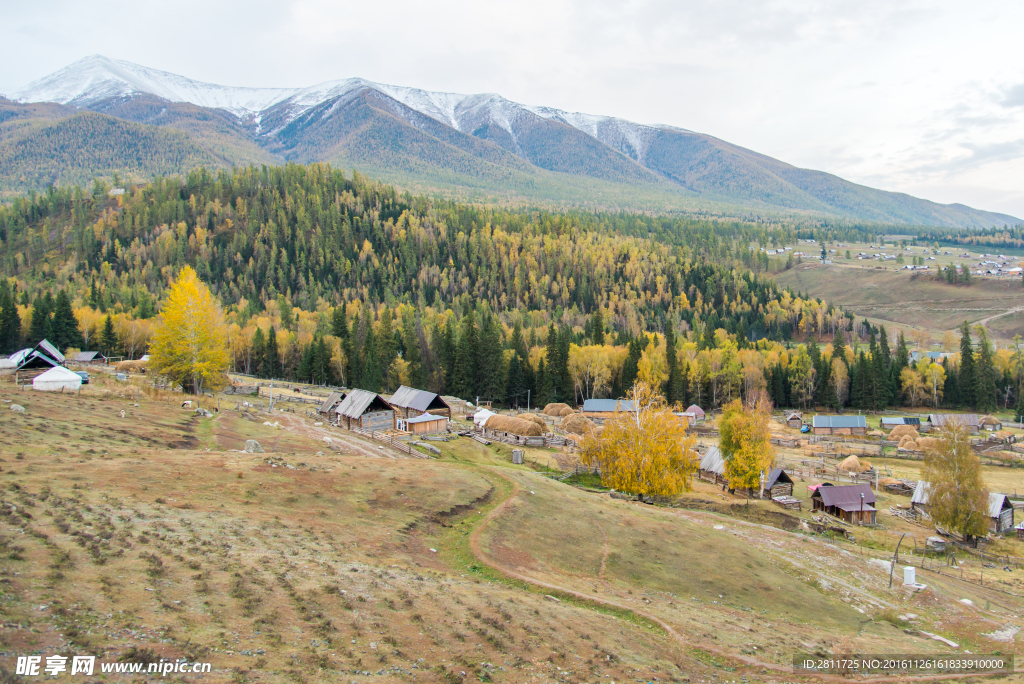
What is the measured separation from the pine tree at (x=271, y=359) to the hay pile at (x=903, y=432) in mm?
111120

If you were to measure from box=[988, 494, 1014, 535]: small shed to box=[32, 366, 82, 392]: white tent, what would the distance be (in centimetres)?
8271

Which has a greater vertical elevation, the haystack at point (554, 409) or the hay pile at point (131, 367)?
the hay pile at point (131, 367)

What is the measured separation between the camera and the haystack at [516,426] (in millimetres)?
68375

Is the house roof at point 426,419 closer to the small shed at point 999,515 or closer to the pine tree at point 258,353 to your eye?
the small shed at point 999,515

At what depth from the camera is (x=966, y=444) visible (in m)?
48.4

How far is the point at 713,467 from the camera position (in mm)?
62875

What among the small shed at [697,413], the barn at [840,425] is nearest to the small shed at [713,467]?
A: the small shed at [697,413]

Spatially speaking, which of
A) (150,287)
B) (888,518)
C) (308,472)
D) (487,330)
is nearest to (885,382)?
(888,518)

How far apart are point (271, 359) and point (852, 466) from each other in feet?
332

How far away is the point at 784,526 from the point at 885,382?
84302mm

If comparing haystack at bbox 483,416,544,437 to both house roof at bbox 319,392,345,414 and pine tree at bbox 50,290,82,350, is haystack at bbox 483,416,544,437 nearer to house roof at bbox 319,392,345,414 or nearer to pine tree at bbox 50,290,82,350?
house roof at bbox 319,392,345,414

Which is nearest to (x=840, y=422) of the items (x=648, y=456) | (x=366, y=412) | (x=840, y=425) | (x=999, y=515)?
(x=840, y=425)

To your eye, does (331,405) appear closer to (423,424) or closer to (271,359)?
(423,424)

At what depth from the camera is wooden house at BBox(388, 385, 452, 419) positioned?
6525cm
